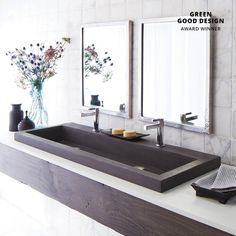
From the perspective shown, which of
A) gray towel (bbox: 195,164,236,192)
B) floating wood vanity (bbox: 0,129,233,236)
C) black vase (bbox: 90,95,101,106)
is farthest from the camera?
black vase (bbox: 90,95,101,106)

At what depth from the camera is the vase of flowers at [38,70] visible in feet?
9.23

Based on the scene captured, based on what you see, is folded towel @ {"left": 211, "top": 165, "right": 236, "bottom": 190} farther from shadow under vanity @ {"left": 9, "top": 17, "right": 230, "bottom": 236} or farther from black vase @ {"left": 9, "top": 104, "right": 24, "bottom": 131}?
black vase @ {"left": 9, "top": 104, "right": 24, "bottom": 131}

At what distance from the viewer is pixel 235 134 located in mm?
1790

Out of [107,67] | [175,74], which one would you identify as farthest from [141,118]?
[107,67]

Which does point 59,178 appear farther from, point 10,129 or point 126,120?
point 10,129

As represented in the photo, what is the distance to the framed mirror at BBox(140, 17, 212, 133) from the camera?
73.8 inches

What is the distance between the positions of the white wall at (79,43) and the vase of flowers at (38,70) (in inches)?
2.7

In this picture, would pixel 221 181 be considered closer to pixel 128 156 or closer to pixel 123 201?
pixel 123 201

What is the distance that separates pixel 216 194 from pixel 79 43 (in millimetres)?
1678

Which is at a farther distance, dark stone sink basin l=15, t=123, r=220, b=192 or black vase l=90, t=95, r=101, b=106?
black vase l=90, t=95, r=101, b=106

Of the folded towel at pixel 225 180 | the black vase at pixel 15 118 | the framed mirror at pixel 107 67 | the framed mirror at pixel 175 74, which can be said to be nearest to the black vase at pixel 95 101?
the framed mirror at pixel 107 67

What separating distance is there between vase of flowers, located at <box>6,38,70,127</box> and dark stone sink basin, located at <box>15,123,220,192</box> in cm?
41

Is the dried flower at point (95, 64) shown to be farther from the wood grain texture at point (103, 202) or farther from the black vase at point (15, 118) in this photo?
the wood grain texture at point (103, 202)

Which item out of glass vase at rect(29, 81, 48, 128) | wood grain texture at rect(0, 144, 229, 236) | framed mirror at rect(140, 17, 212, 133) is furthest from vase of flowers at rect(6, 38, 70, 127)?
framed mirror at rect(140, 17, 212, 133)
